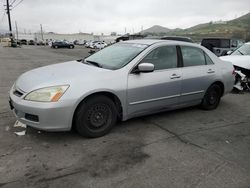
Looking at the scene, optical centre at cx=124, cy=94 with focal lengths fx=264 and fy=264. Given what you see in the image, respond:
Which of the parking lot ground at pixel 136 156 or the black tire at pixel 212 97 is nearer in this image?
the parking lot ground at pixel 136 156

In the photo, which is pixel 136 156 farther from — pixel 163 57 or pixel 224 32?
pixel 224 32

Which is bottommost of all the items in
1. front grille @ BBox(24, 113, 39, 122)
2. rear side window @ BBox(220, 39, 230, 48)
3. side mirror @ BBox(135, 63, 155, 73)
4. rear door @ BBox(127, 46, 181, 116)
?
front grille @ BBox(24, 113, 39, 122)

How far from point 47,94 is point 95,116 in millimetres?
835

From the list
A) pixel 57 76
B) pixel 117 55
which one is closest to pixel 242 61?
pixel 117 55

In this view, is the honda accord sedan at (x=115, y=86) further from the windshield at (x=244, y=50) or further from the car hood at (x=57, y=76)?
the windshield at (x=244, y=50)

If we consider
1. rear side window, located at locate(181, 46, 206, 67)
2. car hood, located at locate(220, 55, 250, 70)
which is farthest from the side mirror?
car hood, located at locate(220, 55, 250, 70)

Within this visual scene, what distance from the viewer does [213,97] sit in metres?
6.05

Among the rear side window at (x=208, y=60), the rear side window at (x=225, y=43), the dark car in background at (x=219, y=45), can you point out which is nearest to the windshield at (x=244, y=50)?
the rear side window at (x=208, y=60)

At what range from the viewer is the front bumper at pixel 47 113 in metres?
3.80

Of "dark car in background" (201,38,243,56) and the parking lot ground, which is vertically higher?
"dark car in background" (201,38,243,56)

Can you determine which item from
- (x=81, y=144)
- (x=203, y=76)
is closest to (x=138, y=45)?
(x=203, y=76)

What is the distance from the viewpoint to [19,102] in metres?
3.96

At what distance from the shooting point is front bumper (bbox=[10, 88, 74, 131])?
3.80 metres

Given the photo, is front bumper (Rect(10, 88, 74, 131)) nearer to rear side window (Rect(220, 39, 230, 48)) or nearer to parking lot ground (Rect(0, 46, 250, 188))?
parking lot ground (Rect(0, 46, 250, 188))
